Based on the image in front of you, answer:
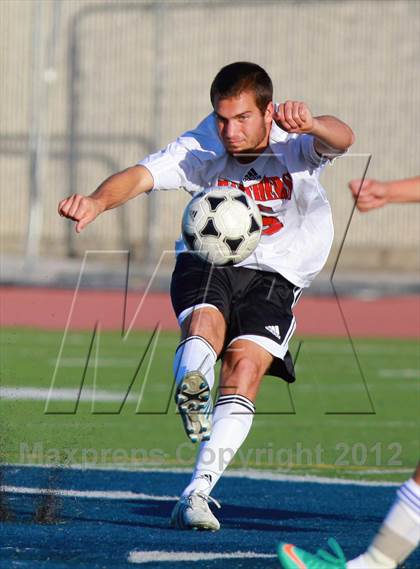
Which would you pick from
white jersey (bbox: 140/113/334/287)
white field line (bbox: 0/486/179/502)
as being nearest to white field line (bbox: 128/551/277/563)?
white field line (bbox: 0/486/179/502)

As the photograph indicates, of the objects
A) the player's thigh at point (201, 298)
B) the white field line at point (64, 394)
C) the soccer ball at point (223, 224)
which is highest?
the soccer ball at point (223, 224)

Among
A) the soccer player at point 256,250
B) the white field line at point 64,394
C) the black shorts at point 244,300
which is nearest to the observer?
the soccer player at point 256,250

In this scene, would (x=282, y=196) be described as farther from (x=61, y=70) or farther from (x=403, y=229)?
(x=61, y=70)

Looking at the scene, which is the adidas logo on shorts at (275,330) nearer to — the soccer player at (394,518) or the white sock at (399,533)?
the soccer player at (394,518)

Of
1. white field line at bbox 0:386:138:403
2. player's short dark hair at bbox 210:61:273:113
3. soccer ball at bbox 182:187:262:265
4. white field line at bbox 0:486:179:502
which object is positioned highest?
player's short dark hair at bbox 210:61:273:113

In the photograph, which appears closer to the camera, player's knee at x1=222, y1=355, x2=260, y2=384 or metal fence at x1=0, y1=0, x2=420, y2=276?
player's knee at x1=222, y1=355, x2=260, y2=384

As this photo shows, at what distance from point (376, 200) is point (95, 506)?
286 cm

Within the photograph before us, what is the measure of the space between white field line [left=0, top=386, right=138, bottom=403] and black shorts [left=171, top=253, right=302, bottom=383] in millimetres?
4514

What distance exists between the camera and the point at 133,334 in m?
17.4

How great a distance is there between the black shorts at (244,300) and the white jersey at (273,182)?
6 cm

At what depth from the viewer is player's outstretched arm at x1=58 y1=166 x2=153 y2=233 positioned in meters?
5.65

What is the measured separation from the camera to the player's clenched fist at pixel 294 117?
224 inches

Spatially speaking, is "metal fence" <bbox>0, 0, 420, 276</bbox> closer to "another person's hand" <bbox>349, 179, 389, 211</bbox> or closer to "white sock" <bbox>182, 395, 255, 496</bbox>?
"white sock" <bbox>182, 395, 255, 496</bbox>

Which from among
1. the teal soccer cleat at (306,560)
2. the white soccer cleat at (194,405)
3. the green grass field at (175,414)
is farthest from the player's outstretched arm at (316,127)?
the green grass field at (175,414)
